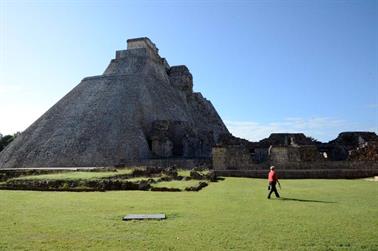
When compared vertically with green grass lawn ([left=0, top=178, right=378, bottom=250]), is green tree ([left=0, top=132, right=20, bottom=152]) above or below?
above

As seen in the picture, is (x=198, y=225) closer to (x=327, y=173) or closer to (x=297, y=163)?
(x=327, y=173)

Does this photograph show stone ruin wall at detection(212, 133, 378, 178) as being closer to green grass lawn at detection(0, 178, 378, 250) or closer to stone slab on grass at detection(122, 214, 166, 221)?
green grass lawn at detection(0, 178, 378, 250)

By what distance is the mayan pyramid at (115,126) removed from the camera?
33.8 metres

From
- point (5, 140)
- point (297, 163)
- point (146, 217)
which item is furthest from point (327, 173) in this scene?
point (5, 140)

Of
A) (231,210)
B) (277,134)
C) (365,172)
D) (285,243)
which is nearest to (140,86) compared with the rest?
(277,134)

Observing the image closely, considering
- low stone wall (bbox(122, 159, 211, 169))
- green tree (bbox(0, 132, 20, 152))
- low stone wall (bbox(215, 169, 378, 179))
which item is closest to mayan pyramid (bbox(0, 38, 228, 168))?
→ low stone wall (bbox(122, 159, 211, 169))

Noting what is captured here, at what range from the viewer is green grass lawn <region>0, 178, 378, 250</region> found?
598cm

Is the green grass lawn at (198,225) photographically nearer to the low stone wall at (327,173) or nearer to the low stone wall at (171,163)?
the low stone wall at (327,173)

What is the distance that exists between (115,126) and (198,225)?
30257mm

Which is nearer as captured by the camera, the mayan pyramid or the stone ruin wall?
the stone ruin wall

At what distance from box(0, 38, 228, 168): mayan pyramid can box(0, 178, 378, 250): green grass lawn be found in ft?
74.2

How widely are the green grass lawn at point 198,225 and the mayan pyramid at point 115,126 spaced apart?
2262cm

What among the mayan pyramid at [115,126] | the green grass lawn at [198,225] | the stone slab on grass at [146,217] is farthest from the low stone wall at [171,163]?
the stone slab on grass at [146,217]

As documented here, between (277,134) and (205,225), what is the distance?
28842mm
